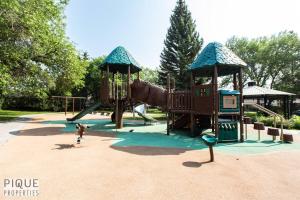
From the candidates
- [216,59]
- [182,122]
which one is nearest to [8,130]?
[182,122]

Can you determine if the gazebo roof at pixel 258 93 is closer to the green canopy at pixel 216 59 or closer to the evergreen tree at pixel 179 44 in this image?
the evergreen tree at pixel 179 44

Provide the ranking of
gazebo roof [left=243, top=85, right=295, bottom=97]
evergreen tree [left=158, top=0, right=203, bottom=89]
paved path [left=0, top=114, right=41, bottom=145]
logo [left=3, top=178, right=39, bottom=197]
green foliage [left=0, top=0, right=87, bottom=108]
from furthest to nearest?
evergreen tree [left=158, top=0, right=203, bottom=89] → gazebo roof [left=243, top=85, right=295, bottom=97] → green foliage [left=0, top=0, right=87, bottom=108] → paved path [left=0, top=114, right=41, bottom=145] → logo [left=3, top=178, right=39, bottom=197]

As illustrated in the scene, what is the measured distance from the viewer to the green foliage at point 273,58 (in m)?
41.2

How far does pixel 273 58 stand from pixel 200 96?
38.9 metres

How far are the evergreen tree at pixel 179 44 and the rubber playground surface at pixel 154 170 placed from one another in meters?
22.4

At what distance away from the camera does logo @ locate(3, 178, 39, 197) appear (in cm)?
450

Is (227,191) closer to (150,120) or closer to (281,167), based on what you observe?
(281,167)

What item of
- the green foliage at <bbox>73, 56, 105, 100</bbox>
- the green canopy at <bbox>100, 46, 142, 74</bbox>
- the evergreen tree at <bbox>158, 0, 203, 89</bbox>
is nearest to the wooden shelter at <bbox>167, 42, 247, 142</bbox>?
the green canopy at <bbox>100, 46, 142, 74</bbox>

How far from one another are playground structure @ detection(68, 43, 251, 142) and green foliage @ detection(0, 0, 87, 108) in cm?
723

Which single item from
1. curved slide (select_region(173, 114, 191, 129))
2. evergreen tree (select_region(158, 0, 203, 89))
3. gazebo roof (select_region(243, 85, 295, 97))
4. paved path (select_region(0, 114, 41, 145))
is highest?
evergreen tree (select_region(158, 0, 203, 89))

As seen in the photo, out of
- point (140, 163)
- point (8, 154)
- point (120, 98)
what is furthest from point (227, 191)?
point (120, 98)

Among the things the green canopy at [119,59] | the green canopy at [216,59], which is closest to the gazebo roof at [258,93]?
the green canopy at [216,59]

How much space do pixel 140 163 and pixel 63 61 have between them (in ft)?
62.7

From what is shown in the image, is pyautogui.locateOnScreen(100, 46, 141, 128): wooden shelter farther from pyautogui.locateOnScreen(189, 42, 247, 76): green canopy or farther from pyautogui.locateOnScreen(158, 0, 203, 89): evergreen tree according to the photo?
pyautogui.locateOnScreen(158, 0, 203, 89): evergreen tree
